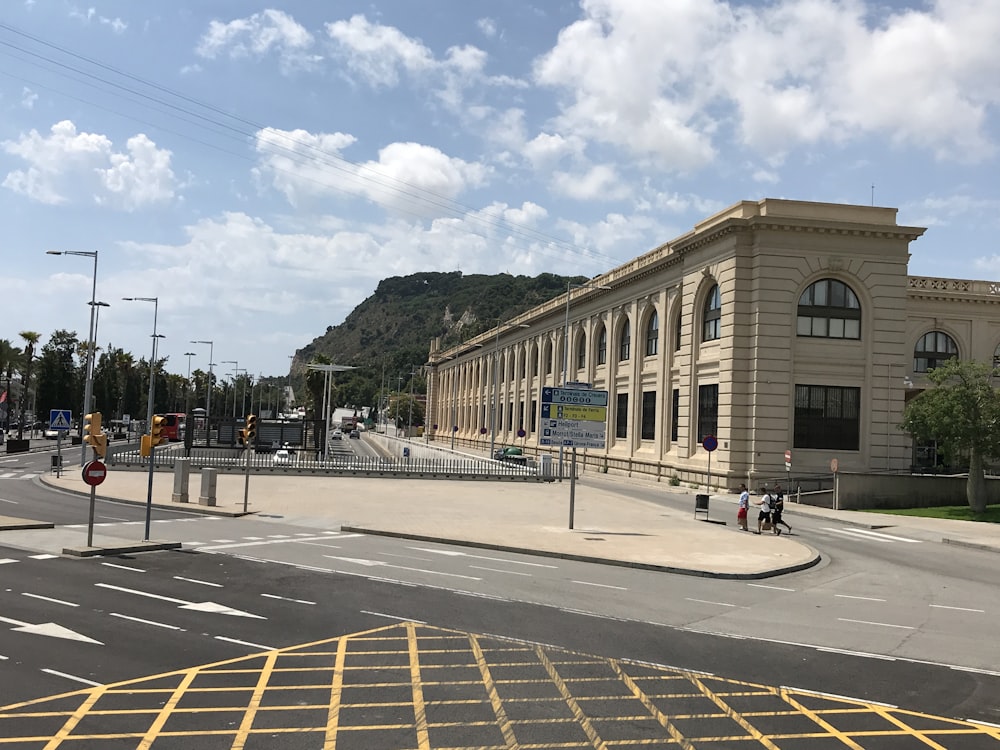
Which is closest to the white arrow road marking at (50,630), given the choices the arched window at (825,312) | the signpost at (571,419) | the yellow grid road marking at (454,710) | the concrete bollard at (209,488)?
the yellow grid road marking at (454,710)

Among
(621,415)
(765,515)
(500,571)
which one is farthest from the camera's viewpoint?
(621,415)

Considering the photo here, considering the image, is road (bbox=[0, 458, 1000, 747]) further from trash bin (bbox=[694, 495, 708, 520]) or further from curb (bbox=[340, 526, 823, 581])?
trash bin (bbox=[694, 495, 708, 520])

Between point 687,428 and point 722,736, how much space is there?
4285 cm

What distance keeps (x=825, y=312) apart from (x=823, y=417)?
19.7 feet

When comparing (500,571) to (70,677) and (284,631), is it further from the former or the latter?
(70,677)

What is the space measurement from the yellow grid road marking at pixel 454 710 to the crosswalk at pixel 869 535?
2040 centimetres

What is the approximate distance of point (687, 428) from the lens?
49.6 metres

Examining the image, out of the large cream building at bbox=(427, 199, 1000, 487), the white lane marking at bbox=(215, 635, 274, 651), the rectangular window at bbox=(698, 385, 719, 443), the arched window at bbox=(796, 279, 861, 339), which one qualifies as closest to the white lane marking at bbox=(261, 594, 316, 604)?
the white lane marking at bbox=(215, 635, 274, 651)

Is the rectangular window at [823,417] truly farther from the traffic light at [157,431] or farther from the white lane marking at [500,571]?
the traffic light at [157,431]

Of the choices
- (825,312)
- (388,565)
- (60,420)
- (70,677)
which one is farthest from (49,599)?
(825,312)

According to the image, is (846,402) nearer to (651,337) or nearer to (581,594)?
(651,337)

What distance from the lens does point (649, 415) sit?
188 feet

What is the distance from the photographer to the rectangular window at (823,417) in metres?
45.1

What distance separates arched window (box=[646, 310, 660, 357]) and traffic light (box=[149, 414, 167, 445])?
40.9m
